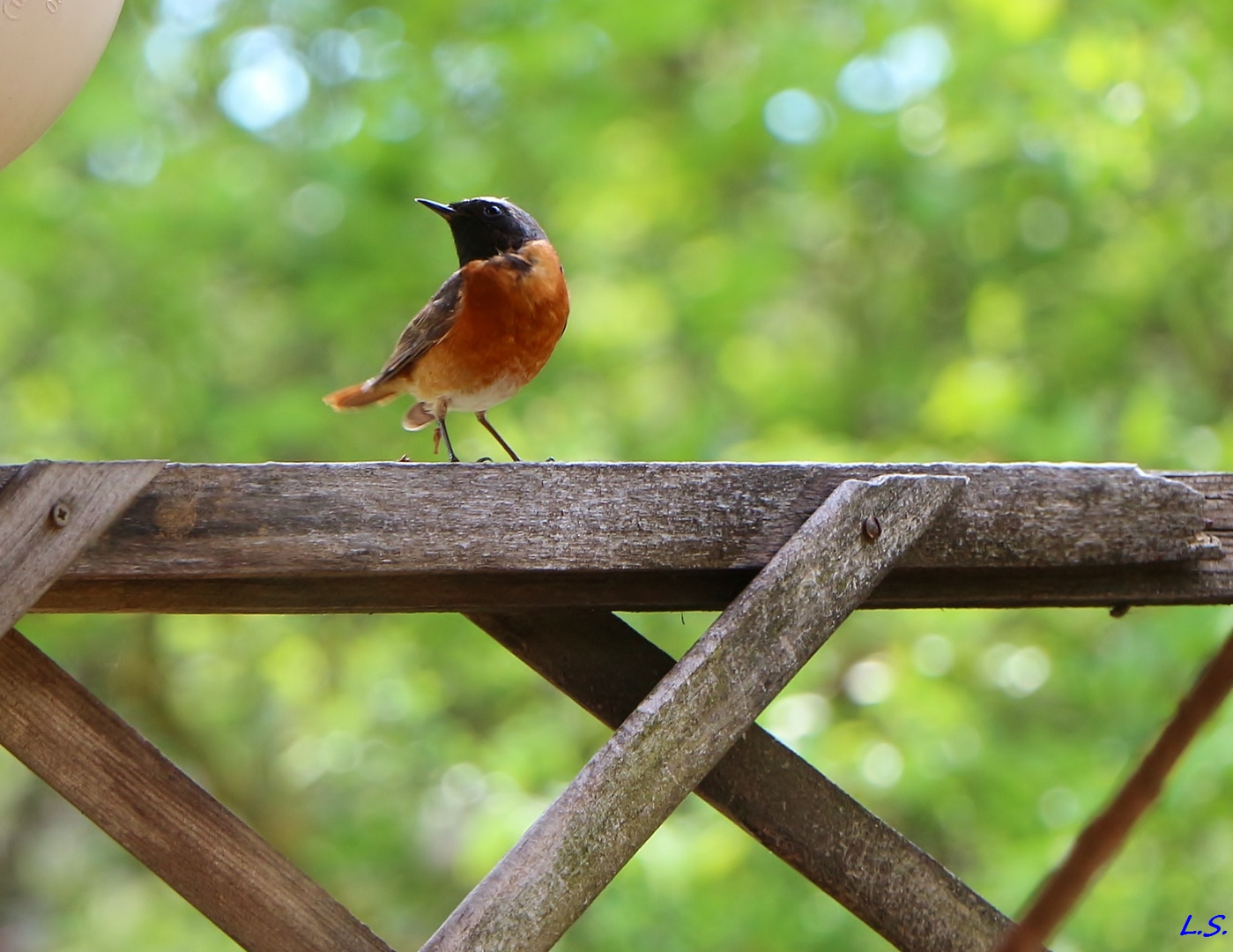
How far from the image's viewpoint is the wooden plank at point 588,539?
1665 millimetres

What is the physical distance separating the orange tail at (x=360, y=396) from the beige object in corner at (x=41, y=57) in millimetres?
1527

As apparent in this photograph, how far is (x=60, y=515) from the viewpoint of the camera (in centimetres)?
158

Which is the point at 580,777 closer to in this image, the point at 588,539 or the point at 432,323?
the point at 588,539

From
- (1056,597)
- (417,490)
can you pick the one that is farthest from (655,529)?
(1056,597)

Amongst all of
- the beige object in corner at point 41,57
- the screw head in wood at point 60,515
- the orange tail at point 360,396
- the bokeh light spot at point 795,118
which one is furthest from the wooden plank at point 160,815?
the bokeh light spot at point 795,118

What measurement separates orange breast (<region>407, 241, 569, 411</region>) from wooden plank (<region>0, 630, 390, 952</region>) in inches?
57.2

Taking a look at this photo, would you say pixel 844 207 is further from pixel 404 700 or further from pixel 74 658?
pixel 74 658

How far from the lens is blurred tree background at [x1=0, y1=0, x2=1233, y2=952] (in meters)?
5.43

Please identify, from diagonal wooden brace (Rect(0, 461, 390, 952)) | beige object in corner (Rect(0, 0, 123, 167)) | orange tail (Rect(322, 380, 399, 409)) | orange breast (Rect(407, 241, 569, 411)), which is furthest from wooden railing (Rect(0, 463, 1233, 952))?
orange tail (Rect(322, 380, 399, 409))

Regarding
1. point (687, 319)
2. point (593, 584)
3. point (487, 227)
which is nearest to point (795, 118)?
point (687, 319)

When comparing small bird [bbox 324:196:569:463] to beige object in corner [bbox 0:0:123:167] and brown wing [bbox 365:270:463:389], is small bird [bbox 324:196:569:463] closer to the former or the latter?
brown wing [bbox 365:270:463:389]

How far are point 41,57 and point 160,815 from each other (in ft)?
3.13

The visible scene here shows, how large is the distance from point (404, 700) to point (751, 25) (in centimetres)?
381

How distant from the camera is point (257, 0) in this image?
22.4 ft
